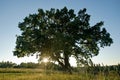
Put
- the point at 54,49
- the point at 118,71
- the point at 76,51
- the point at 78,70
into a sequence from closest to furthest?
the point at 118,71, the point at 78,70, the point at 54,49, the point at 76,51

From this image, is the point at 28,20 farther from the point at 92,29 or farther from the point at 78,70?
the point at 78,70

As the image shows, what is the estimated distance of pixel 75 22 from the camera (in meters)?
37.4

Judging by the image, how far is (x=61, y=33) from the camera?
1396 inches

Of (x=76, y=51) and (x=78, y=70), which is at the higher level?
(x=76, y=51)

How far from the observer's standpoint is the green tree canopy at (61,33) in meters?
36.8

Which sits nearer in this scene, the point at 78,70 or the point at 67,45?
the point at 78,70

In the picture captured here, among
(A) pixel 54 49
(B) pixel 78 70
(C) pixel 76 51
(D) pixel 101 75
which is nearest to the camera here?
(D) pixel 101 75

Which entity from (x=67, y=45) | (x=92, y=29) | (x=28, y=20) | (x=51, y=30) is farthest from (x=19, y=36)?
(x=92, y=29)

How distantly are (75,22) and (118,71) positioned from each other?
104ft

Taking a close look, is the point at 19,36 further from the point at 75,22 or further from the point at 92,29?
the point at 92,29

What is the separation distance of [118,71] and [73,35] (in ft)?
103

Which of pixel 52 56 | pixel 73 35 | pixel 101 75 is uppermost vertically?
pixel 73 35

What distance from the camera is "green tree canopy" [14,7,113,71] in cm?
3684

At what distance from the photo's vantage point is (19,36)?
39.0m
